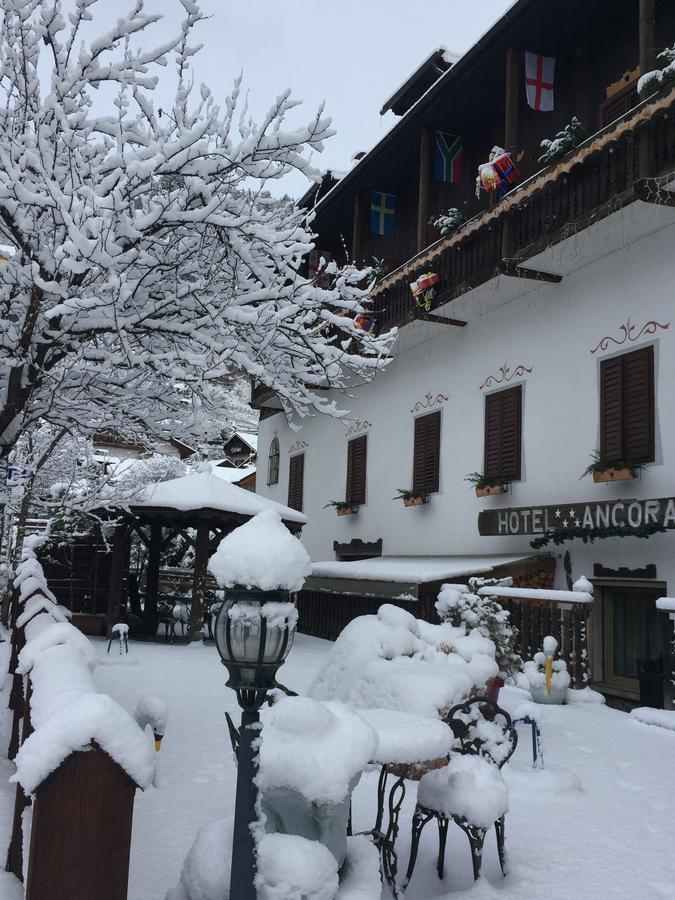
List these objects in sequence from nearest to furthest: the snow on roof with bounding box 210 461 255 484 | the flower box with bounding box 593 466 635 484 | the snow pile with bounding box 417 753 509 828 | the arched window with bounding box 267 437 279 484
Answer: the snow pile with bounding box 417 753 509 828
the flower box with bounding box 593 466 635 484
the arched window with bounding box 267 437 279 484
the snow on roof with bounding box 210 461 255 484

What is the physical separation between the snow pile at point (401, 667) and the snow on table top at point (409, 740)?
1687 mm

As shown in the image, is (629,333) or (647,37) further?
(629,333)

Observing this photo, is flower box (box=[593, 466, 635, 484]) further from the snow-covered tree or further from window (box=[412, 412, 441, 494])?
the snow-covered tree

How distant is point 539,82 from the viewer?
11.7m

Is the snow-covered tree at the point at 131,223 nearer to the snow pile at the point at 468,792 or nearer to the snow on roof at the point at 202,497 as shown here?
the snow pile at the point at 468,792

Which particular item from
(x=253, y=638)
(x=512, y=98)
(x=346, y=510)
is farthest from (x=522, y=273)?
(x=253, y=638)

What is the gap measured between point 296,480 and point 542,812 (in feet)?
51.4

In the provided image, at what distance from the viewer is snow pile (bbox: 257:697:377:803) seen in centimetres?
291

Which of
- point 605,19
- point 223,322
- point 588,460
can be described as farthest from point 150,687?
point 605,19

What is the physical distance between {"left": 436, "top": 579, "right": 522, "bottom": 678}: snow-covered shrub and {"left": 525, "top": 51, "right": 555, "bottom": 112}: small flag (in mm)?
7729

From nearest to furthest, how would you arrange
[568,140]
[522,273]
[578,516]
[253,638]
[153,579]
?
[253,638]
[578,516]
[568,140]
[522,273]
[153,579]

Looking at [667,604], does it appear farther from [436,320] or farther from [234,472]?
[234,472]

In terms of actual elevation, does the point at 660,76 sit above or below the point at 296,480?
above

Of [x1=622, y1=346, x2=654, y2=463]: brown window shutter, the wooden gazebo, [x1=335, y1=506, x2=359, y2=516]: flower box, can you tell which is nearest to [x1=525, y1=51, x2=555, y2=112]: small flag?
[x1=622, y1=346, x2=654, y2=463]: brown window shutter
